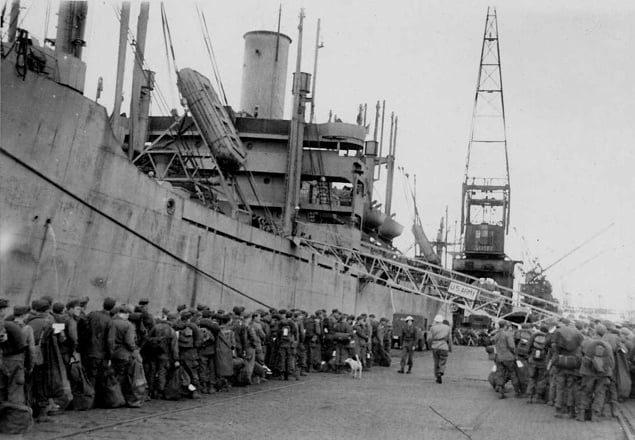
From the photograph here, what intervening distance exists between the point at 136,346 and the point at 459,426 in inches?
178

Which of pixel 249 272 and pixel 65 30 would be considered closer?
pixel 65 30

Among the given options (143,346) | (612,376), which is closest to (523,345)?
(612,376)

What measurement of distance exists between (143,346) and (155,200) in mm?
4569

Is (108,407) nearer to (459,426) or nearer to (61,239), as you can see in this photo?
(61,239)

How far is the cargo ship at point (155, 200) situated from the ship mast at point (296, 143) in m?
0.05

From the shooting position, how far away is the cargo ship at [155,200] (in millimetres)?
11016

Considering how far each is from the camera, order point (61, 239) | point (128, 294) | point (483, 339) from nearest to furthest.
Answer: point (61, 239), point (128, 294), point (483, 339)

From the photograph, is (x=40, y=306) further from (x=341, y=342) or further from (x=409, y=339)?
(x=409, y=339)

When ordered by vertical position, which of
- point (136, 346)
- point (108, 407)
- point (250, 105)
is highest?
point (250, 105)

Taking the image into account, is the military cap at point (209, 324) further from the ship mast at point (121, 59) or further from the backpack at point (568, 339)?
the backpack at point (568, 339)

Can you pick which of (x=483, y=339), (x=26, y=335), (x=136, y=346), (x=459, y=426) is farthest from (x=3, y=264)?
(x=483, y=339)

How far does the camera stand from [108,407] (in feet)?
31.0

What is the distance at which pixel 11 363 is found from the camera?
746 cm

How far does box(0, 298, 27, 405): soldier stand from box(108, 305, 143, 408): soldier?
1.98m
